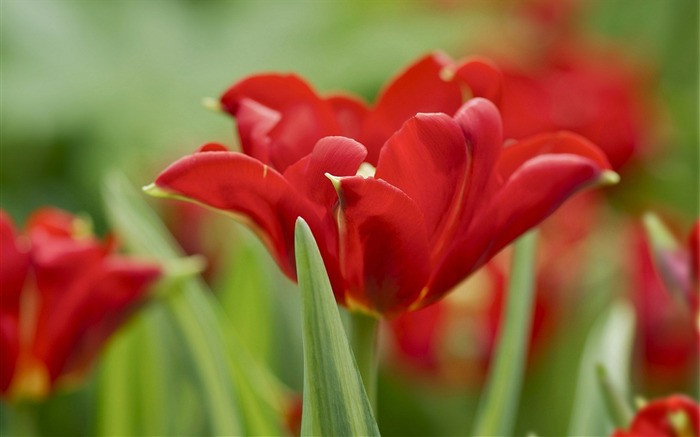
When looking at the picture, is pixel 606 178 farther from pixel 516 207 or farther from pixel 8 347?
pixel 8 347

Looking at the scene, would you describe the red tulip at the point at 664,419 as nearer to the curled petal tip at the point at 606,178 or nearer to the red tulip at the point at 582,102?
the curled petal tip at the point at 606,178

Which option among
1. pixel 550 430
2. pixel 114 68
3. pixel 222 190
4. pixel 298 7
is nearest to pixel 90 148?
pixel 114 68

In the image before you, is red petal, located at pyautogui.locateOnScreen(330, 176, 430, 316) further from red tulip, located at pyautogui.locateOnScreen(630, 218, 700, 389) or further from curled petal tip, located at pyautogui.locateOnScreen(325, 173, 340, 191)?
red tulip, located at pyautogui.locateOnScreen(630, 218, 700, 389)

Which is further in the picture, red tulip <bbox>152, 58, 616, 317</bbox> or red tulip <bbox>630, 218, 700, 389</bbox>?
Answer: red tulip <bbox>630, 218, 700, 389</bbox>

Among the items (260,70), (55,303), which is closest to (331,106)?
(55,303)

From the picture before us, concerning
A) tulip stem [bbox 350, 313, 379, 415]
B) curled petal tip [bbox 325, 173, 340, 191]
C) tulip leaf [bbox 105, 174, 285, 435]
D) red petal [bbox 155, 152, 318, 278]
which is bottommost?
tulip leaf [bbox 105, 174, 285, 435]

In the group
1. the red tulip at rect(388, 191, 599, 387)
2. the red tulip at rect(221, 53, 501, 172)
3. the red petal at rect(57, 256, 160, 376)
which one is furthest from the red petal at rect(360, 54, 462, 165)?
the red tulip at rect(388, 191, 599, 387)
